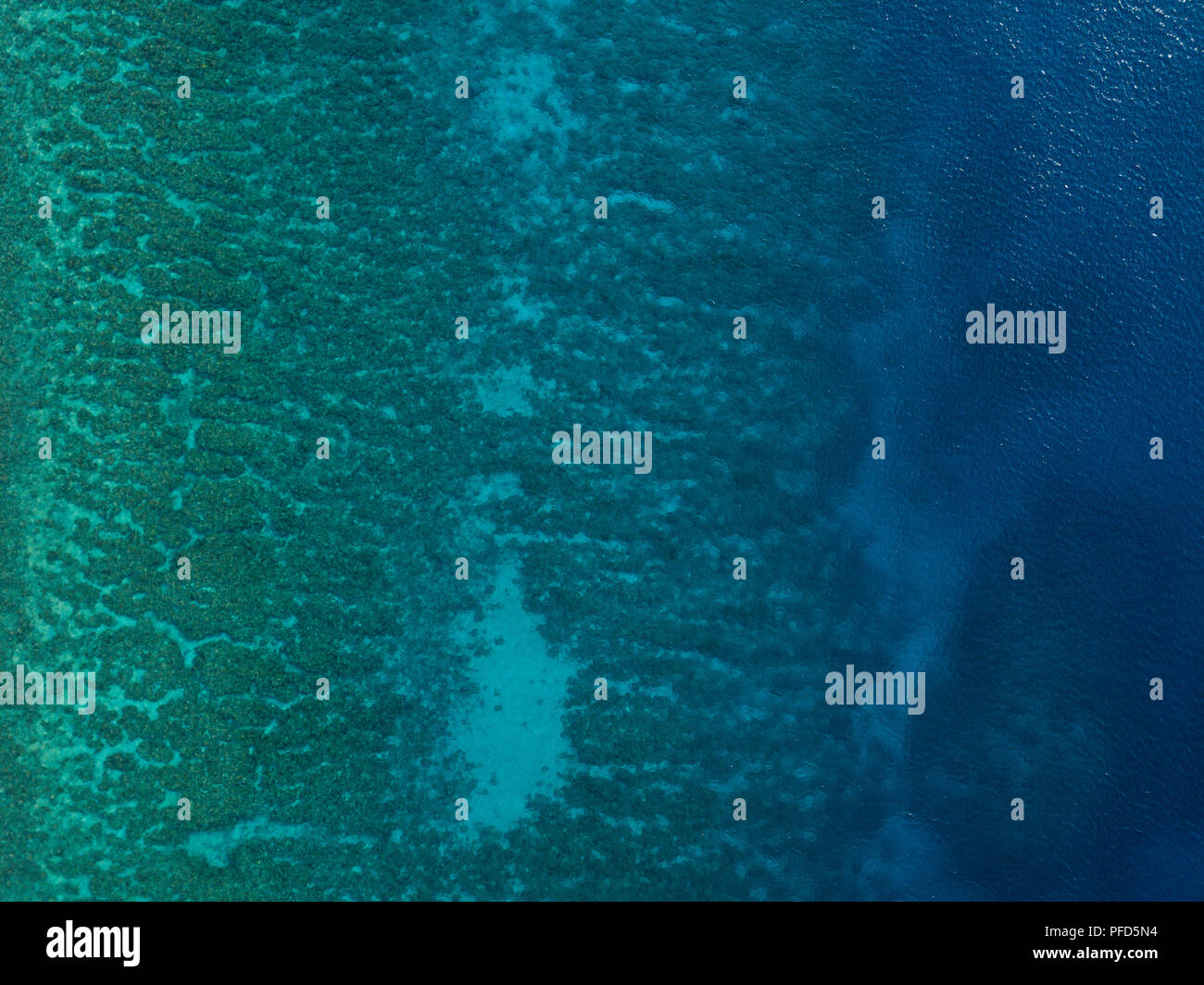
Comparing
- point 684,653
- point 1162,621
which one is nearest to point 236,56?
point 684,653

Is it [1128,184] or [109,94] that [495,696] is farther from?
[1128,184]

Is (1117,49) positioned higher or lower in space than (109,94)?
higher

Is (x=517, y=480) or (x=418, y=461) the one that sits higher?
(x=418, y=461)

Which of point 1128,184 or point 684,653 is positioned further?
point 1128,184
